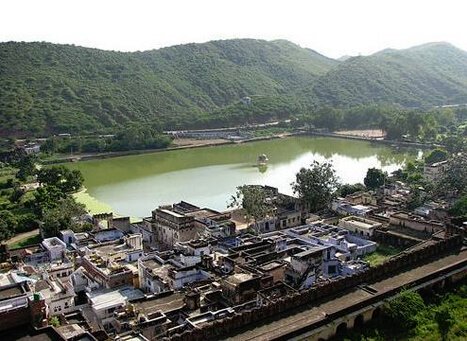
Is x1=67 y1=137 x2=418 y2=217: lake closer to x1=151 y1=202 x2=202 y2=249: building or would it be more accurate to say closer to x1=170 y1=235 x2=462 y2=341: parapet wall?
x1=151 y1=202 x2=202 y2=249: building

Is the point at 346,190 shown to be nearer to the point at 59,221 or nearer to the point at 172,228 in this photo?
the point at 172,228

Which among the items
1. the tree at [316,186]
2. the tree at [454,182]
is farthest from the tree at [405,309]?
the tree at [454,182]

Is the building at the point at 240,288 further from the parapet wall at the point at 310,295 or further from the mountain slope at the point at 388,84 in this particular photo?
the mountain slope at the point at 388,84

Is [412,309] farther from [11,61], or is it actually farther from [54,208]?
[11,61]

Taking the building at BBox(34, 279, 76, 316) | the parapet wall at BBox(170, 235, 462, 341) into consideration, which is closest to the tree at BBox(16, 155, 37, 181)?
the building at BBox(34, 279, 76, 316)

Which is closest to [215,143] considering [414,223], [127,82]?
[127,82]

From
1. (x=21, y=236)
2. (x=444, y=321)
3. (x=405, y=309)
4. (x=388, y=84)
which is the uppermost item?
(x=388, y=84)
